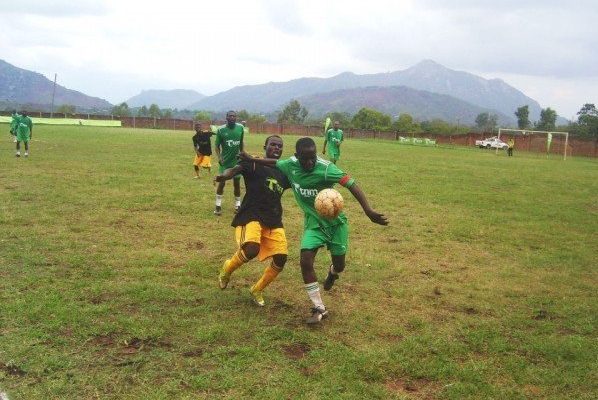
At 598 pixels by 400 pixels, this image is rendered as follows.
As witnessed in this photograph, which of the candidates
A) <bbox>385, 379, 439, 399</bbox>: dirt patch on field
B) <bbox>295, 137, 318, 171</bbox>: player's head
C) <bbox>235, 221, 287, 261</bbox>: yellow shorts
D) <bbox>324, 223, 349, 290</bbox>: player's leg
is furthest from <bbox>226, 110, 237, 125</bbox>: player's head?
<bbox>385, 379, 439, 399</bbox>: dirt patch on field

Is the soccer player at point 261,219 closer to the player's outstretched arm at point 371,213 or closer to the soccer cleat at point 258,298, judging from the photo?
the soccer cleat at point 258,298

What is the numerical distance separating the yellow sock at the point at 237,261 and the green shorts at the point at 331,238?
83 centimetres

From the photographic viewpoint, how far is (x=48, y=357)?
475 centimetres

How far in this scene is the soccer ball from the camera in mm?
5879

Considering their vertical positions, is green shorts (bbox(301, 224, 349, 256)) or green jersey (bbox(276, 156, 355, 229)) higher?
green jersey (bbox(276, 156, 355, 229))

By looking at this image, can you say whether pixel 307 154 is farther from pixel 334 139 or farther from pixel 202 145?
pixel 334 139

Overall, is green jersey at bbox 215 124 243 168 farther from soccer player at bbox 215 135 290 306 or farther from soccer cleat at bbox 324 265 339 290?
soccer cleat at bbox 324 265 339 290

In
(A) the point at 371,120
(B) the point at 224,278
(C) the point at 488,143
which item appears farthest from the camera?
(A) the point at 371,120

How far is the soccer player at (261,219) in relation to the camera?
21.3ft

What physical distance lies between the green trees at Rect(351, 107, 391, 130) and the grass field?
8752 cm

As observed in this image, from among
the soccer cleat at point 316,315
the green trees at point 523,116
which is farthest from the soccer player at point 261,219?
the green trees at point 523,116

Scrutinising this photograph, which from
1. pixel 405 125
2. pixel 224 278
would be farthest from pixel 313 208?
pixel 405 125

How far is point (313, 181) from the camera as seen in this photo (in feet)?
20.5

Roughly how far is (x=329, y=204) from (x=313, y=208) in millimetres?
454
